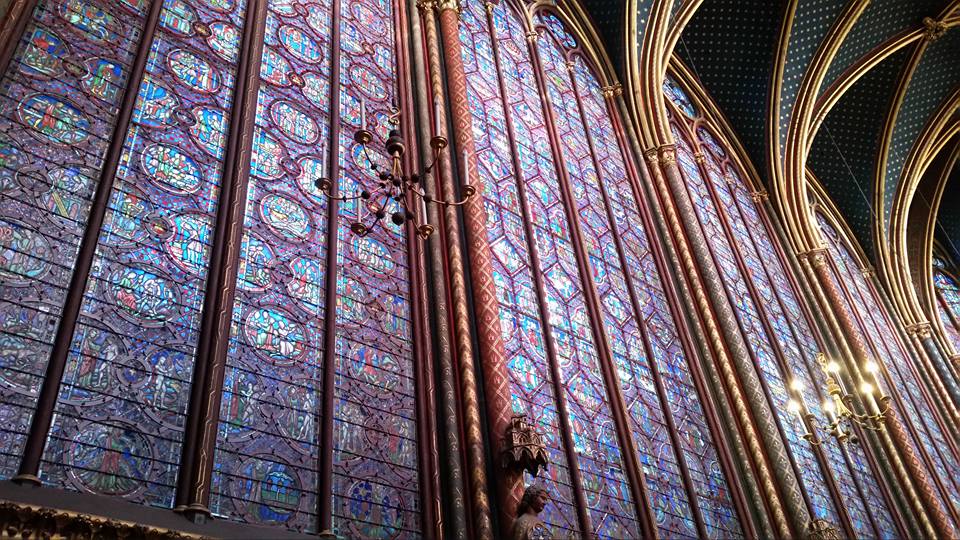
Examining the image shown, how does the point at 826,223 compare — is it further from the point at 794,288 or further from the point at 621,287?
the point at 621,287

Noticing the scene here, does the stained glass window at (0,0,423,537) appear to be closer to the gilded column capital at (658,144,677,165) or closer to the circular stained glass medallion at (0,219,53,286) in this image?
the circular stained glass medallion at (0,219,53,286)

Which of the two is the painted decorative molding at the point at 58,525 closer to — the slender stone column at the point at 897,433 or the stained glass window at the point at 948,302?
the slender stone column at the point at 897,433

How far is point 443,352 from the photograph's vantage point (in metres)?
6.84

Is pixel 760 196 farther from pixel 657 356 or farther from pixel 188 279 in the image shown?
pixel 188 279

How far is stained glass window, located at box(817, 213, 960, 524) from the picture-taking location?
12.8 meters

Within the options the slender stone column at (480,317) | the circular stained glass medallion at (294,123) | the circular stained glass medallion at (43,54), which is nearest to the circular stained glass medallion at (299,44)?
the circular stained glass medallion at (294,123)

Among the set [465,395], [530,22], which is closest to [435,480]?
[465,395]

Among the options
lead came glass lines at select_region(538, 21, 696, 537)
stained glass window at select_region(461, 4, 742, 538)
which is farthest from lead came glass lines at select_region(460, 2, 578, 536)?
lead came glass lines at select_region(538, 21, 696, 537)

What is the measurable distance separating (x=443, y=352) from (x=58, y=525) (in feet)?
10.7

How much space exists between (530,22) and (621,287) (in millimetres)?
4954

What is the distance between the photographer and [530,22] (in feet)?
42.0

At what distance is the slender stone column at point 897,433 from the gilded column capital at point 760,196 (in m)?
1.49

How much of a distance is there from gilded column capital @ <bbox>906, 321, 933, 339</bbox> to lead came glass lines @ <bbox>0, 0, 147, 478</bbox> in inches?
615

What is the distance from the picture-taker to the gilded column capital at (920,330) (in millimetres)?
17250
